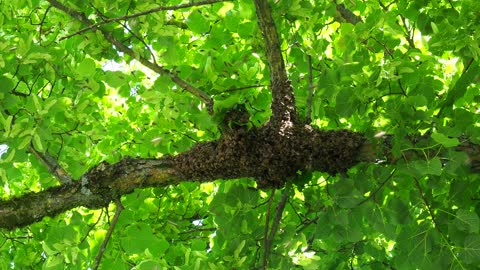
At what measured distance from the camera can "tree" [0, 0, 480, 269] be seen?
6.67 feet

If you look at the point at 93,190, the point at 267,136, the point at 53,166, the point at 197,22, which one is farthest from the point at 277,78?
the point at 53,166

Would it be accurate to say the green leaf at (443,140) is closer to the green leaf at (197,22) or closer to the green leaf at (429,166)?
the green leaf at (429,166)

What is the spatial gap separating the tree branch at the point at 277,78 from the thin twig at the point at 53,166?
3.32 feet

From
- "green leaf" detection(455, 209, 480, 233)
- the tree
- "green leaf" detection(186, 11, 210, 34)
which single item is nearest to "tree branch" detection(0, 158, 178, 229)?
the tree

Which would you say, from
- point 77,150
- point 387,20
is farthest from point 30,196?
point 387,20

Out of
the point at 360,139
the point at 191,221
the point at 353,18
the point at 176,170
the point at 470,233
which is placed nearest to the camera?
the point at 470,233

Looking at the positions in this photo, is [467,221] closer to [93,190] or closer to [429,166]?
[429,166]

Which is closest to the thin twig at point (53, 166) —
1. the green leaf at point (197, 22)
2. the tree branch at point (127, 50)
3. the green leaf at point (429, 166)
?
the tree branch at point (127, 50)

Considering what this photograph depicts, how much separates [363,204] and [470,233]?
401 mm

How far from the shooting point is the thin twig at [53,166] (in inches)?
98.4

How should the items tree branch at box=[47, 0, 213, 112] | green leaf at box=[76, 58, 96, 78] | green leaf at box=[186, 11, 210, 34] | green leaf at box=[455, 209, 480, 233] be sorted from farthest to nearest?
green leaf at box=[186, 11, 210, 34], tree branch at box=[47, 0, 213, 112], green leaf at box=[76, 58, 96, 78], green leaf at box=[455, 209, 480, 233]

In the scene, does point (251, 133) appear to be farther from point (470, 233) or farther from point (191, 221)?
point (191, 221)

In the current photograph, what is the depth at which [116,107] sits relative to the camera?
455cm

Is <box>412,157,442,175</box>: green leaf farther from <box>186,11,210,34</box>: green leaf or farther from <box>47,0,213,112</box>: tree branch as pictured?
<box>186,11,210,34</box>: green leaf
